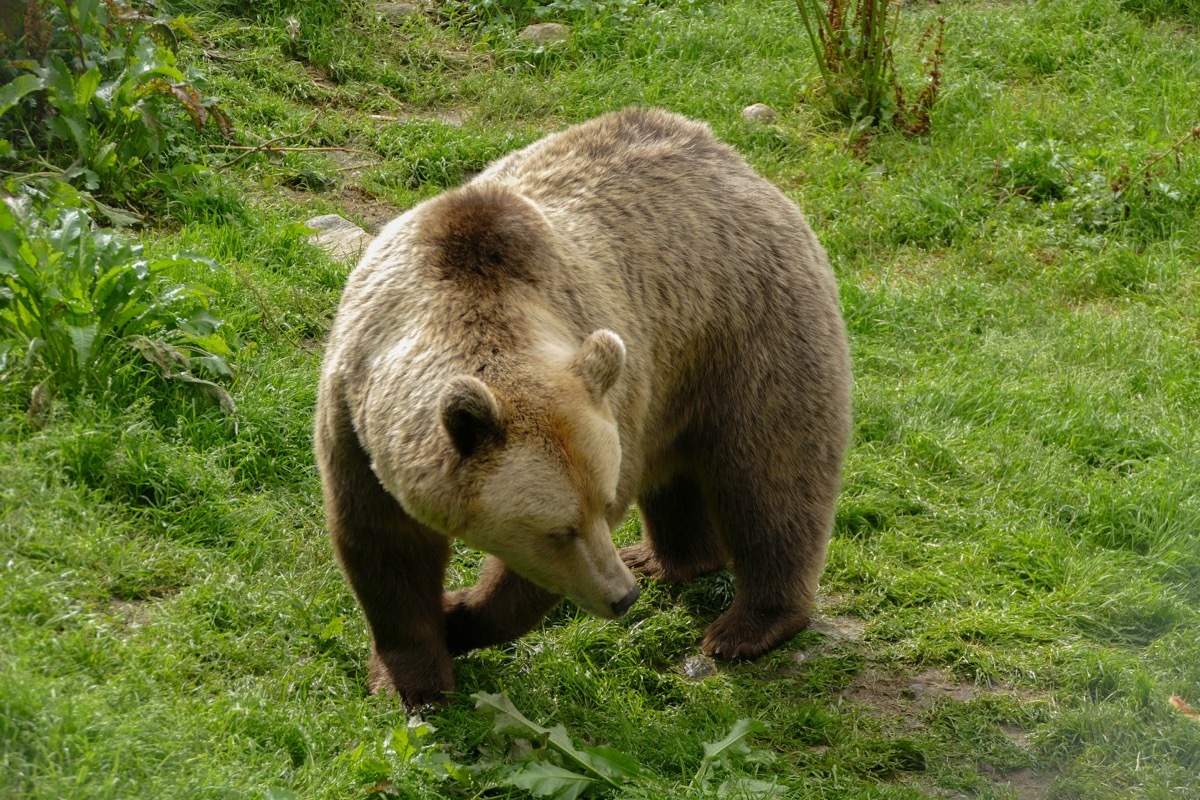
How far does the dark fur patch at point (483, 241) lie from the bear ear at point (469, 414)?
0.64 m

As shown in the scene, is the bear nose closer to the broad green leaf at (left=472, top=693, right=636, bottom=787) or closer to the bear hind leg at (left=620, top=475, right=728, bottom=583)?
the broad green leaf at (left=472, top=693, right=636, bottom=787)

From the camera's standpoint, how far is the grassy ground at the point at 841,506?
4.45 meters

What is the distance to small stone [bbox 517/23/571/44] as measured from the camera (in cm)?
1030

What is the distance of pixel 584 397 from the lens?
4086mm

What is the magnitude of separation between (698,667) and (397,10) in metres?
6.93

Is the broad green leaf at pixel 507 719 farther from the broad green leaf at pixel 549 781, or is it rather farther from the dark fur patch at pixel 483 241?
the dark fur patch at pixel 483 241

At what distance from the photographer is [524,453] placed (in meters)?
3.90

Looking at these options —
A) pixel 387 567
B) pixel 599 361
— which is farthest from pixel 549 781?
pixel 599 361

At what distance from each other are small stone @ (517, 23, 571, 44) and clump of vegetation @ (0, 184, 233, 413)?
16.2ft

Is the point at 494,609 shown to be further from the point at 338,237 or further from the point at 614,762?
the point at 338,237

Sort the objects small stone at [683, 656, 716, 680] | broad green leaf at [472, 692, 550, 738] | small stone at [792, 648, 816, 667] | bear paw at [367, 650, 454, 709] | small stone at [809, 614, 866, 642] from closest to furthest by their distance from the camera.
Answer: broad green leaf at [472, 692, 550, 738] < bear paw at [367, 650, 454, 709] < small stone at [683, 656, 716, 680] < small stone at [792, 648, 816, 667] < small stone at [809, 614, 866, 642]

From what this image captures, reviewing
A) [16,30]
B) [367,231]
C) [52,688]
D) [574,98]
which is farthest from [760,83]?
[52,688]

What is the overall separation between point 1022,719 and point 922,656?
0.54 metres

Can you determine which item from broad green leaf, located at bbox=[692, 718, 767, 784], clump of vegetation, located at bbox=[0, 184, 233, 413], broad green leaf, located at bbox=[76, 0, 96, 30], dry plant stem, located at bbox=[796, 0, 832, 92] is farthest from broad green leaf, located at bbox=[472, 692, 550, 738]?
dry plant stem, located at bbox=[796, 0, 832, 92]
